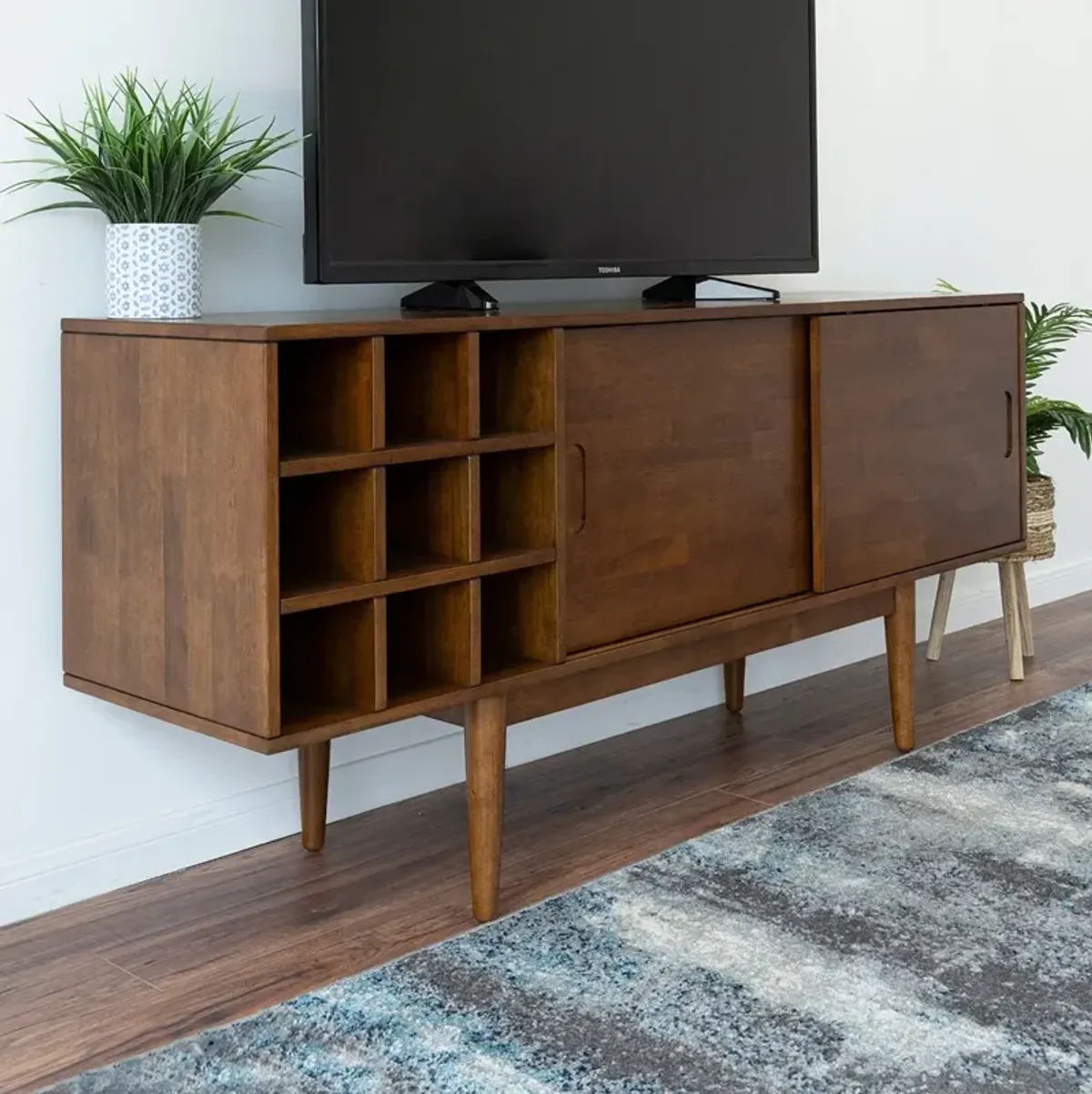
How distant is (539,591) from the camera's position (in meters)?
2.02

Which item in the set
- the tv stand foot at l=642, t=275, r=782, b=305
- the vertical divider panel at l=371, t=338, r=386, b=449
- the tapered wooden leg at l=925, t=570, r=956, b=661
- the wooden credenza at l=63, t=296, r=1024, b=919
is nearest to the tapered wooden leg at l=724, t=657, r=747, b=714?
the wooden credenza at l=63, t=296, r=1024, b=919

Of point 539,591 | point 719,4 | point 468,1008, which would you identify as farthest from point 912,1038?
point 719,4

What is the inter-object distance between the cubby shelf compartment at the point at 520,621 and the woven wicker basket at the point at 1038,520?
1.48m

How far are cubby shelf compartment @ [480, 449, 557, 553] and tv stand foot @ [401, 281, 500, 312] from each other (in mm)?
223

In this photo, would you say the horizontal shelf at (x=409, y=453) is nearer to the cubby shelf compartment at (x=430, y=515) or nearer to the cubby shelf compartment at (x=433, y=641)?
the cubby shelf compartment at (x=430, y=515)

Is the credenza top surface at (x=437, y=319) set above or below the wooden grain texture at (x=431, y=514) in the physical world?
above

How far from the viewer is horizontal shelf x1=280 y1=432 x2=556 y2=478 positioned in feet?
5.58

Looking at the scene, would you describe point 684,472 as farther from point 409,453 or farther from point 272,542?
point 272,542

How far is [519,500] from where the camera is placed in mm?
2016

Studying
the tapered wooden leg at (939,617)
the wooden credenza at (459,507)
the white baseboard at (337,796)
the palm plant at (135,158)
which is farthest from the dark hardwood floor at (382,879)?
the palm plant at (135,158)

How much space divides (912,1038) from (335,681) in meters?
0.76

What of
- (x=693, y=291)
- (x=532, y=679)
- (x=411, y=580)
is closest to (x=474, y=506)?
(x=411, y=580)

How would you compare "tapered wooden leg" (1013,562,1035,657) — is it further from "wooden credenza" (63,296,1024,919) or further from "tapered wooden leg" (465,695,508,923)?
"tapered wooden leg" (465,695,508,923)

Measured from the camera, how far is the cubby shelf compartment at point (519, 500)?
1984 millimetres
